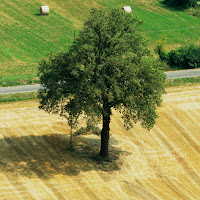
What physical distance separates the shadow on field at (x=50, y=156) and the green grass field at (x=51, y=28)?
1385 cm

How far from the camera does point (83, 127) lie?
46875mm

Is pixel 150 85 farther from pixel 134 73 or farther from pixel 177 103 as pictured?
pixel 177 103

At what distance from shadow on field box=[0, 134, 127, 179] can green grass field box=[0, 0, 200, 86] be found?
13852 mm

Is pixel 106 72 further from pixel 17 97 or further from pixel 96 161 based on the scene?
pixel 17 97

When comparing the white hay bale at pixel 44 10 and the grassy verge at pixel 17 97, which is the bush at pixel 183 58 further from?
the grassy verge at pixel 17 97

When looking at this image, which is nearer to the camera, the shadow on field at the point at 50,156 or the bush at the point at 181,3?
the shadow on field at the point at 50,156

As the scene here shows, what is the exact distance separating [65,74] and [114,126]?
1207cm

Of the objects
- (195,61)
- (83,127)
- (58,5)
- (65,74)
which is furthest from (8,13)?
(65,74)

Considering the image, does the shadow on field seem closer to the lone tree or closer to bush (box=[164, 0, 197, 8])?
the lone tree

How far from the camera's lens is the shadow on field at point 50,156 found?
1533 inches

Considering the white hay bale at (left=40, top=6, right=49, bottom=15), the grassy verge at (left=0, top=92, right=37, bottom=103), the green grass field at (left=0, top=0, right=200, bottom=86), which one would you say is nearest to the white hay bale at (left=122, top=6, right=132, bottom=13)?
the green grass field at (left=0, top=0, right=200, bottom=86)

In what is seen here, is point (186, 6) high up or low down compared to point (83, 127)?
up

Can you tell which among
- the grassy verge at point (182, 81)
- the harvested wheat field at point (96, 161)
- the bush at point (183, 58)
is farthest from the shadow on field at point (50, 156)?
the bush at point (183, 58)

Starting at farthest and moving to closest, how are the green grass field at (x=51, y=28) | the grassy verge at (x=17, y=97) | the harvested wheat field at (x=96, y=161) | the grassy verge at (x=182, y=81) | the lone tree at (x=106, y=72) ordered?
the green grass field at (x=51, y=28), the grassy verge at (x=182, y=81), the grassy verge at (x=17, y=97), the harvested wheat field at (x=96, y=161), the lone tree at (x=106, y=72)
